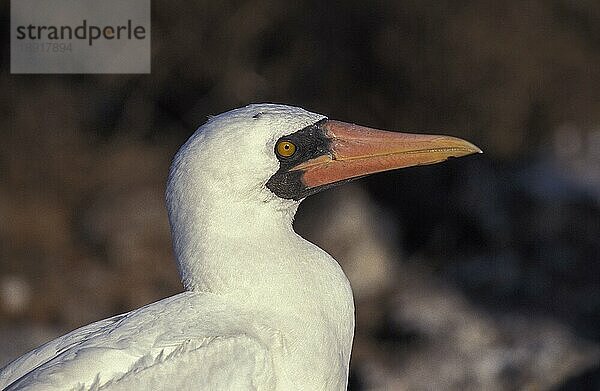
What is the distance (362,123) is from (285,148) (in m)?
8.11

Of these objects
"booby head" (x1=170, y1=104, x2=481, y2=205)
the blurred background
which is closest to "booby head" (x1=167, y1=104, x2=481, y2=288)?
"booby head" (x1=170, y1=104, x2=481, y2=205)

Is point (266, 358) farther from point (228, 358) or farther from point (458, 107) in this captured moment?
point (458, 107)

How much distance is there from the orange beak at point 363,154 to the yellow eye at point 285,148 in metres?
0.10

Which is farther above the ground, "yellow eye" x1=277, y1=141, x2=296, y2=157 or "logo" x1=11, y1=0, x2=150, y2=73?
"logo" x1=11, y1=0, x2=150, y2=73

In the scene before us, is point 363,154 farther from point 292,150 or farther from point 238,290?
point 238,290

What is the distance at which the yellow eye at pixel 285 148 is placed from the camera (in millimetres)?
4352

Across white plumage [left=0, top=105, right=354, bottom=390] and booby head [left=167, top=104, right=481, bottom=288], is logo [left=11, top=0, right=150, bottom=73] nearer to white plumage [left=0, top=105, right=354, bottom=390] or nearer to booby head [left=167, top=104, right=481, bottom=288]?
booby head [left=167, top=104, right=481, bottom=288]

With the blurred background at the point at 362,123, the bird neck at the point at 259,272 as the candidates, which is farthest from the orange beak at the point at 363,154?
the blurred background at the point at 362,123

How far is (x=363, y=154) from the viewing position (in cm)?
448

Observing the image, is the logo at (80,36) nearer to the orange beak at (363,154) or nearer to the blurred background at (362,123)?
the blurred background at (362,123)

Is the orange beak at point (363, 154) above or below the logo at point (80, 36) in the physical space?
below

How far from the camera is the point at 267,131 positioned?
4.27m

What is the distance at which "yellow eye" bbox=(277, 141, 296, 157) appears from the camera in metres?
4.35

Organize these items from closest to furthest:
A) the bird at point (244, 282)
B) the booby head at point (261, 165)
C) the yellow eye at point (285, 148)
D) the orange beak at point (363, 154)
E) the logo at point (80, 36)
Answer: the bird at point (244, 282)
the booby head at point (261, 165)
the yellow eye at point (285, 148)
the orange beak at point (363, 154)
the logo at point (80, 36)
